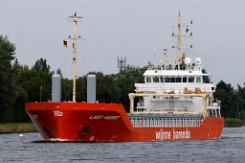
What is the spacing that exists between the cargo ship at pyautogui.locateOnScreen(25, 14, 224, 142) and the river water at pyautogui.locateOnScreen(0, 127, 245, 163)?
6.61ft

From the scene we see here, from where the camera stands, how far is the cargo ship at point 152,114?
285 feet

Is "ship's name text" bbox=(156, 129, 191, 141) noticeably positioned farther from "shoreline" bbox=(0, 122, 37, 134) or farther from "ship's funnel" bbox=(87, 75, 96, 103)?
"shoreline" bbox=(0, 122, 37, 134)

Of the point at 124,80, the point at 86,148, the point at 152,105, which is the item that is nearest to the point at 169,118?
the point at 152,105

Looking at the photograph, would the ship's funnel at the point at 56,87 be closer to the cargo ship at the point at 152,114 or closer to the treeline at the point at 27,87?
the cargo ship at the point at 152,114

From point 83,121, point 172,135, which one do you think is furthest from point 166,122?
point 83,121

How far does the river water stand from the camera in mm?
72625

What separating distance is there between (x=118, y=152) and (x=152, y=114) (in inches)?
820

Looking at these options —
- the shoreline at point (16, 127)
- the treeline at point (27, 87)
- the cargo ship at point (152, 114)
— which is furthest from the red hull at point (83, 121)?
the shoreline at point (16, 127)

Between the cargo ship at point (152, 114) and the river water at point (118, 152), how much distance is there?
6.61 feet

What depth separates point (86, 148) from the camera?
81375 millimetres

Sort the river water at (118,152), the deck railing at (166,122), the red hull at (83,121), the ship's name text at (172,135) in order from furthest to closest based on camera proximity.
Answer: the ship's name text at (172,135)
the deck railing at (166,122)
the red hull at (83,121)
the river water at (118,152)

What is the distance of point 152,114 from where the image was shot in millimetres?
99562

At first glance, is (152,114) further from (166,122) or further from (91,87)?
(91,87)

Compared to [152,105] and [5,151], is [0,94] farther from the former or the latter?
[5,151]
